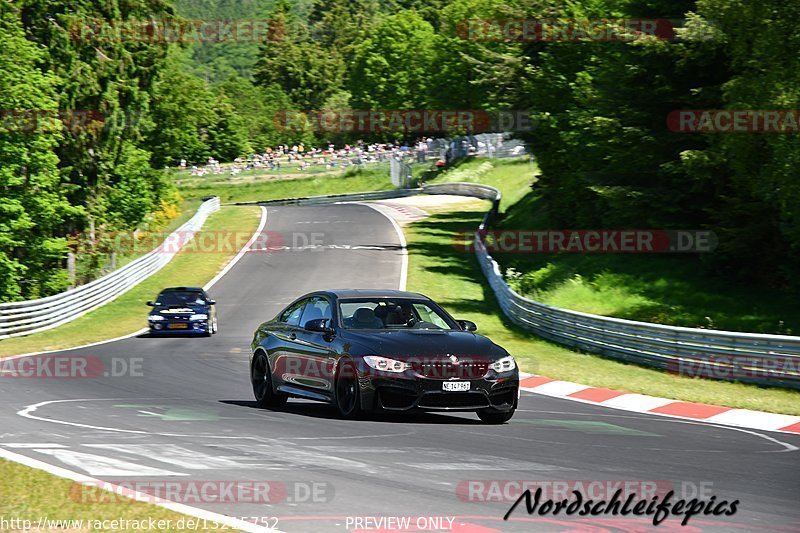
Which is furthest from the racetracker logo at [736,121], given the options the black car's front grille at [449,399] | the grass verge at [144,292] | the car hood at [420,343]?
the grass verge at [144,292]

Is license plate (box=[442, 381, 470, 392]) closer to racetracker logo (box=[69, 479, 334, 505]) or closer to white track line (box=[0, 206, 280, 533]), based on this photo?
racetracker logo (box=[69, 479, 334, 505])

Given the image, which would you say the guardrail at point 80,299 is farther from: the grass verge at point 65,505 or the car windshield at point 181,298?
the grass verge at point 65,505

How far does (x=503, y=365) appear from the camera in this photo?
520 inches

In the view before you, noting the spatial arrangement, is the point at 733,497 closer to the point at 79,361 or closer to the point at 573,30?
the point at 79,361

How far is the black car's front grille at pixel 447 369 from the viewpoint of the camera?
1276cm

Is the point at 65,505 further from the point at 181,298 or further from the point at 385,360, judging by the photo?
the point at 181,298

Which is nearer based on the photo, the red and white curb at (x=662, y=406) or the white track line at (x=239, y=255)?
the red and white curb at (x=662, y=406)

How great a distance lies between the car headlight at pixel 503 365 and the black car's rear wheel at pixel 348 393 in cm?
155

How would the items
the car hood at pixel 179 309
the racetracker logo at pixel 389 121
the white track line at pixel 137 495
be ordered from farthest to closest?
the racetracker logo at pixel 389 121 → the car hood at pixel 179 309 → the white track line at pixel 137 495

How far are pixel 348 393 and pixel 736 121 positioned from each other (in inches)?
783

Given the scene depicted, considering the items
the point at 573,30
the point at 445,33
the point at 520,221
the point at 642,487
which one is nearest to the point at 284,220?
the point at 520,221

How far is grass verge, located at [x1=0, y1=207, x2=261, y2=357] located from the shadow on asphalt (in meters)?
14.0

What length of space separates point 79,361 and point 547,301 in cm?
1578

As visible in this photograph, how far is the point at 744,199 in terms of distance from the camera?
33.0 metres
